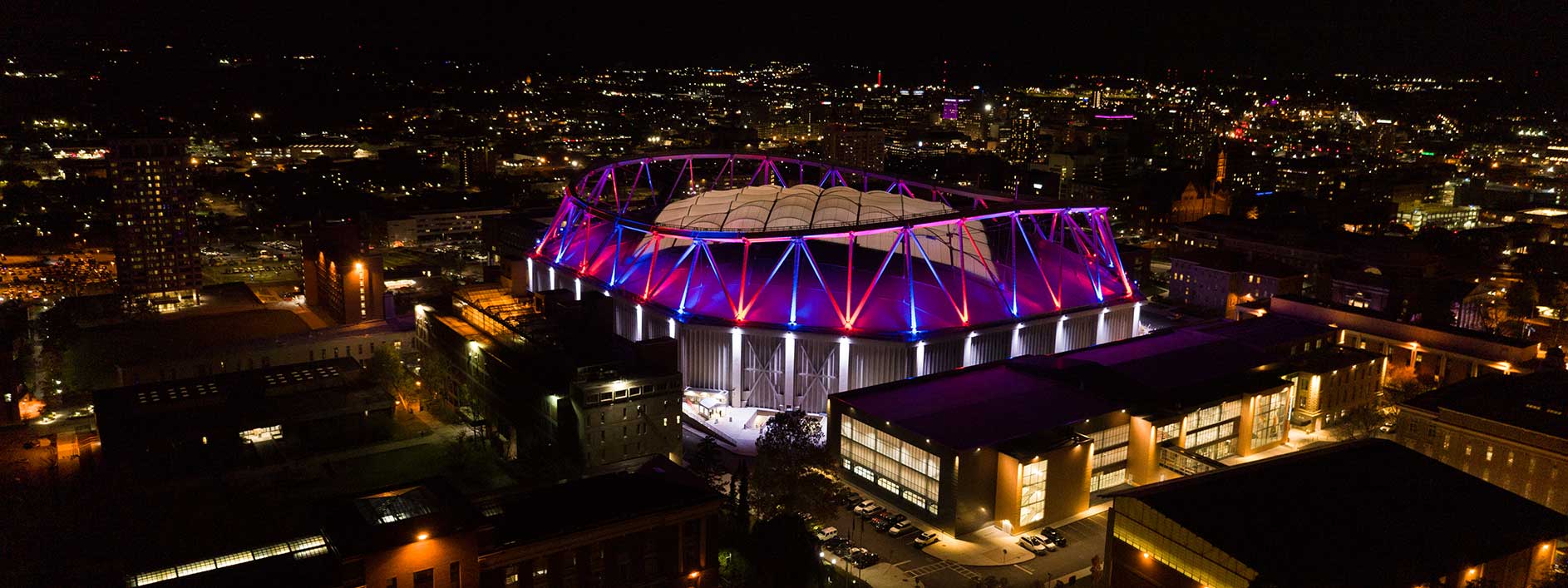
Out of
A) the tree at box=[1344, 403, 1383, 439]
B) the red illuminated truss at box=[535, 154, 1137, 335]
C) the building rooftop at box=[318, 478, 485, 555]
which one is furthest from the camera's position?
the red illuminated truss at box=[535, 154, 1137, 335]

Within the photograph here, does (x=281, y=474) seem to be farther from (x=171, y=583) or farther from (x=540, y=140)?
(x=540, y=140)

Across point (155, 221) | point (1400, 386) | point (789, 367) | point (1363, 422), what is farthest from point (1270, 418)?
point (155, 221)

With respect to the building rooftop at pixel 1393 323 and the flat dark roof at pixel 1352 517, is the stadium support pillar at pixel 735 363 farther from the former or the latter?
the building rooftop at pixel 1393 323

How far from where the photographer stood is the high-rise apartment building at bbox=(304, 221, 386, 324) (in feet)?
203

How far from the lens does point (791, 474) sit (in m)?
36.6

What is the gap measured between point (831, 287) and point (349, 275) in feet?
98.3

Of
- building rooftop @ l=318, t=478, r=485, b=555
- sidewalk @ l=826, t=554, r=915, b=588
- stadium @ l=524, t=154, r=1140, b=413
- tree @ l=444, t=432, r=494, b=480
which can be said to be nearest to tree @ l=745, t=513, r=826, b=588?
sidewalk @ l=826, t=554, r=915, b=588

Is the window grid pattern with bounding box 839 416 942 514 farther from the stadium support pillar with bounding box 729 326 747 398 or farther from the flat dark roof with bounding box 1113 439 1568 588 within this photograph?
the stadium support pillar with bounding box 729 326 747 398

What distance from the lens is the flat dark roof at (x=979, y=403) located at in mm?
38281

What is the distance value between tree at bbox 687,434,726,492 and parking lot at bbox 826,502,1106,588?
550cm

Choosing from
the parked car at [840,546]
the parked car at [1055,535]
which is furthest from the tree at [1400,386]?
the parked car at [840,546]

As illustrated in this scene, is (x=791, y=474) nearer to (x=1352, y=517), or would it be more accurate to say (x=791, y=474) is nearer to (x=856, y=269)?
(x=1352, y=517)

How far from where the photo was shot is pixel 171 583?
24953mm

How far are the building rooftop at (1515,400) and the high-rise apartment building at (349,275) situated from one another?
180 feet
